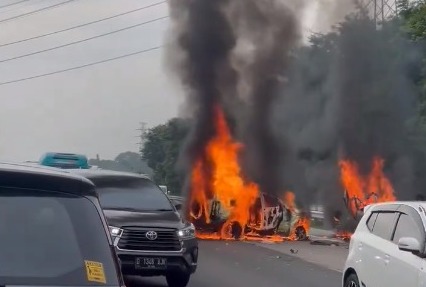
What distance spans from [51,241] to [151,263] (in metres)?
8.63

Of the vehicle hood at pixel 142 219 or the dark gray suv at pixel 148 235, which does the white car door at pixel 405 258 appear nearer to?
the dark gray suv at pixel 148 235

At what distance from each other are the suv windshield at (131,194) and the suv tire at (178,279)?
105 centimetres

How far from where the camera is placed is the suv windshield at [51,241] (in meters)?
4.75

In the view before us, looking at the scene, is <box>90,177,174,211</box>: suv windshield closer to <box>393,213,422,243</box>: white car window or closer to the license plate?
the license plate

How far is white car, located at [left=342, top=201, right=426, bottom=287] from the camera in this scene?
8.96m

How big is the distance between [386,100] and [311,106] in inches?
164

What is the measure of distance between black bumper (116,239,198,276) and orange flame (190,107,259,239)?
12.6m

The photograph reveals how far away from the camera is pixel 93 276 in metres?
→ 4.82

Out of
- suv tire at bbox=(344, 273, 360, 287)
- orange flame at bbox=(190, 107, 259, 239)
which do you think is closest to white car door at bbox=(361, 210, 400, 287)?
suv tire at bbox=(344, 273, 360, 287)

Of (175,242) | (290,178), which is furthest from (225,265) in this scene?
(290,178)

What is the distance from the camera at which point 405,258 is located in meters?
9.27

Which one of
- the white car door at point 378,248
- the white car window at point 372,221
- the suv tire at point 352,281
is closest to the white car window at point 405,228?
the white car door at point 378,248

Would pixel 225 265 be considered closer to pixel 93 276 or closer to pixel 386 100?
pixel 93 276

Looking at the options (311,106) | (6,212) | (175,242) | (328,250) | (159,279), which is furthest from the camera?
(311,106)
